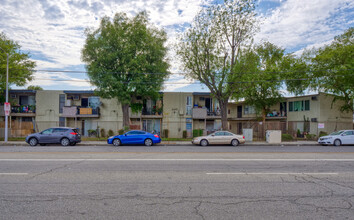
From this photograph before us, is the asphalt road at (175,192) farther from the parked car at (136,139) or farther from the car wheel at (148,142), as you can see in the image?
the car wheel at (148,142)

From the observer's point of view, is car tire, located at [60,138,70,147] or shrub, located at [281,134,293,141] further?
shrub, located at [281,134,293,141]

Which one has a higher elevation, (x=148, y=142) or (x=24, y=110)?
(x=24, y=110)

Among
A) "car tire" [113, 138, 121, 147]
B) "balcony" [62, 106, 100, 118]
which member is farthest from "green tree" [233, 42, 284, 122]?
"balcony" [62, 106, 100, 118]

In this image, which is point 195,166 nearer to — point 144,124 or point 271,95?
point 144,124

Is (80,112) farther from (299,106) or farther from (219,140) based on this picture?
(299,106)

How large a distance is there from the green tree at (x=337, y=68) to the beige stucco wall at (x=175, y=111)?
1509 centimetres

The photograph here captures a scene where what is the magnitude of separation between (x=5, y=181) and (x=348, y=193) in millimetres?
8498

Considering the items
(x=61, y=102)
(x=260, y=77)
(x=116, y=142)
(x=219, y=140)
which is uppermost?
(x=260, y=77)

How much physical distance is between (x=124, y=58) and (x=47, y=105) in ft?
47.0

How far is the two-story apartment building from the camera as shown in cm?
2995

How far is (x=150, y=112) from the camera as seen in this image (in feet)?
102

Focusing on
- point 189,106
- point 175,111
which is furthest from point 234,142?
point 175,111

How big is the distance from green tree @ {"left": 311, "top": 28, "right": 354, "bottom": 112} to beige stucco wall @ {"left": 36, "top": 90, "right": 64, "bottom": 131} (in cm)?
3113

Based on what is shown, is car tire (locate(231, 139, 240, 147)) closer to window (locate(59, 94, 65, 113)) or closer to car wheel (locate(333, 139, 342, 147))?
car wheel (locate(333, 139, 342, 147))
